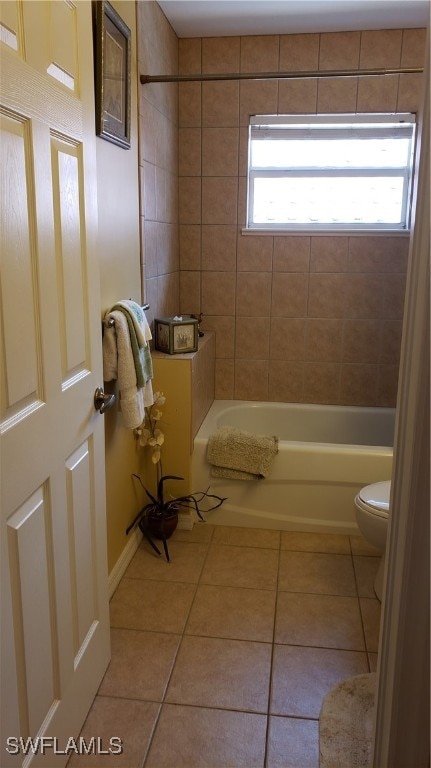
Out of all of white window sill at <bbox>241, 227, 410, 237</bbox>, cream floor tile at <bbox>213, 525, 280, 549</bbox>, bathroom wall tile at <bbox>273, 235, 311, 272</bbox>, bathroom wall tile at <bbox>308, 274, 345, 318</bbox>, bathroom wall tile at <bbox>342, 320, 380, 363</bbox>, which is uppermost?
white window sill at <bbox>241, 227, 410, 237</bbox>

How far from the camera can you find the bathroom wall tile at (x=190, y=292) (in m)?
3.43

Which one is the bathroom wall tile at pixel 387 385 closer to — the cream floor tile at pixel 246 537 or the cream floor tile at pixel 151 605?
the cream floor tile at pixel 246 537

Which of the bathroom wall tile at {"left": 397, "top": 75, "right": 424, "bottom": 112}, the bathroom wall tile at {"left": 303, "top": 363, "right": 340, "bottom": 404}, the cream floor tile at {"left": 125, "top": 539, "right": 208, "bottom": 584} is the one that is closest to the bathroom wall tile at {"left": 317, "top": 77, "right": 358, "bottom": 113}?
the bathroom wall tile at {"left": 397, "top": 75, "right": 424, "bottom": 112}

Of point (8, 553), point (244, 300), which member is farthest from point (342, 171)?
point (8, 553)

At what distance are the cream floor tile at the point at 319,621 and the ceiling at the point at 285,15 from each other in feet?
8.62

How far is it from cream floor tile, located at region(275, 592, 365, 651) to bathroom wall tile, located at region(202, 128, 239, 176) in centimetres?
224

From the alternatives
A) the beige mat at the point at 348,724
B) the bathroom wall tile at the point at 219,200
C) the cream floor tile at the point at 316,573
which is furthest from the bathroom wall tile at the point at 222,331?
the beige mat at the point at 348,724

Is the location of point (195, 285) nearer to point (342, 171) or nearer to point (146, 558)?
point (342, 171)

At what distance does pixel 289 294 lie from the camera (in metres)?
3.40

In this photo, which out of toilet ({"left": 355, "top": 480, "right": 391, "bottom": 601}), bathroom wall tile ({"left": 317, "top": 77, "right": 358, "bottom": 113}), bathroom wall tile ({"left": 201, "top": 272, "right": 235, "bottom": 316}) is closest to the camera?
toilet ({"left": 355, "top": 480, "right": 391, "bottom": 601})

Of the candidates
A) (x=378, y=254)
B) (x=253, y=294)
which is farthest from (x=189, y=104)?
(x=378, y=254)

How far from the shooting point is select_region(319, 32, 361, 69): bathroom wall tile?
9.96 feet

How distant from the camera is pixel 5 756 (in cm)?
119

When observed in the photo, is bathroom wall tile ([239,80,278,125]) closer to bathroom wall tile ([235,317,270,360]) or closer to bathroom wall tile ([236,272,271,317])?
bathroom wall tile ([236,272,271,317])
